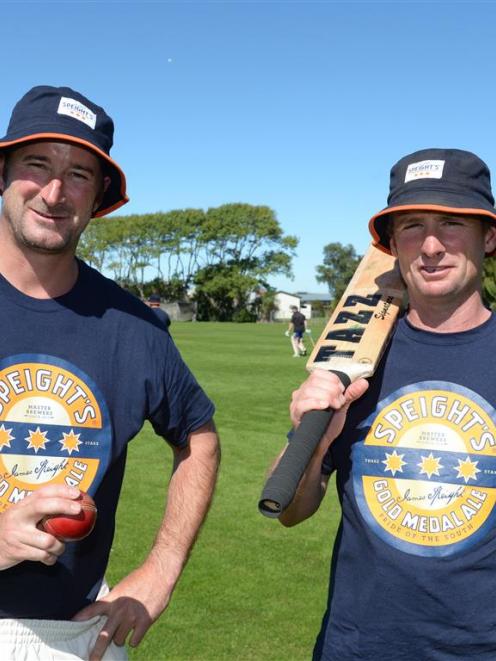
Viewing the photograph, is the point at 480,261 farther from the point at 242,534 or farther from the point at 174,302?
the point at 174,302

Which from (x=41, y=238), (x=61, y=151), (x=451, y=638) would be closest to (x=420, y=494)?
(x=451, y=638)

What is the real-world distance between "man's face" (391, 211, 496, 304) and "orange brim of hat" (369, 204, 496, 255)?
7 centimetres

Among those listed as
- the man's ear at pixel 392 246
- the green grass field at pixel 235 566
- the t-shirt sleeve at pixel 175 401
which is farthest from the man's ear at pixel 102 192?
the green grass field at pixel 235 566

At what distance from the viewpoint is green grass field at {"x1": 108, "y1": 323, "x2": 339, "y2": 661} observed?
15.7 feet

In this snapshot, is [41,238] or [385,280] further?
[385,280]

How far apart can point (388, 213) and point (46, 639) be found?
182cm

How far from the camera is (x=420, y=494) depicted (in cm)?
240

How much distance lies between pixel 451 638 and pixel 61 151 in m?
2.03

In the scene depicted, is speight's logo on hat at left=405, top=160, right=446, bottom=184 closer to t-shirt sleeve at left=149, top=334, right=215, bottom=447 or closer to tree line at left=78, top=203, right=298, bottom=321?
t-shirt sleeve at left=149, top=334, right=215, bottom=447

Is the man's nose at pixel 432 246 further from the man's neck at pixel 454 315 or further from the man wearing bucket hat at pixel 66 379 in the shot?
the man wearing bucket hat at pixel 66 379

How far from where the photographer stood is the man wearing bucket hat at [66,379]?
2432 millimetres

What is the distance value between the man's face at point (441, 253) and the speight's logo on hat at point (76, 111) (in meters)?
1.13

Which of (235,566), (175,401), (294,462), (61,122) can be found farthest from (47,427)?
(235,566)

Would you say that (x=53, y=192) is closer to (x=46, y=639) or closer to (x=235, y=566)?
(x=46, y=639)
